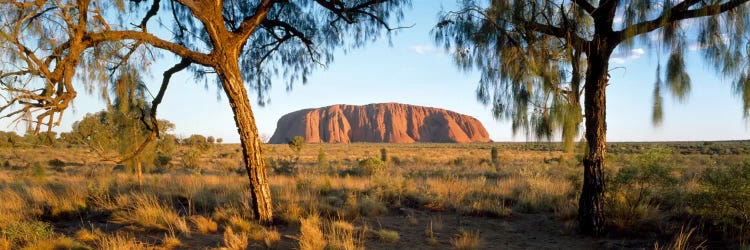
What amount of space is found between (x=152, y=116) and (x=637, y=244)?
6.97m

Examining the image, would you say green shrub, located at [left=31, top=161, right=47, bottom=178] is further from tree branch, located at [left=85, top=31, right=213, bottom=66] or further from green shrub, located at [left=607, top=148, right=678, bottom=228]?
green shrub, located at [left=607, top=148, right=678, bottom=228]

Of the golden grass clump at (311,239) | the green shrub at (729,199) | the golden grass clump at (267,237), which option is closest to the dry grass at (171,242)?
the golden grass clump at (267,237)

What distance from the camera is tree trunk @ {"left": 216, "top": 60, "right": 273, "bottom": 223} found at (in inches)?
236

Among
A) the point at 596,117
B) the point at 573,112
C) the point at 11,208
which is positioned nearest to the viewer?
the point at 573,112

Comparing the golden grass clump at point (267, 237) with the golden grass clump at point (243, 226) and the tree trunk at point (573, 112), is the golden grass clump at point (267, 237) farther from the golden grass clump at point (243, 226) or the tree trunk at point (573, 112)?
the tree trunk at point (573, 112)

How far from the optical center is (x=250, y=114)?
616 cm

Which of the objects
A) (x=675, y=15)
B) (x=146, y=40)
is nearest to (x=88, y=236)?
(x=146, y=40)

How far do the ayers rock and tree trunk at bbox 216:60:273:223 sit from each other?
125 metres

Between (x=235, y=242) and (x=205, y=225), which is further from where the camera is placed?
(x=205, y=225)

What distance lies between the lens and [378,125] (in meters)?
140

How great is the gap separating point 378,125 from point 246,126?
13447cm

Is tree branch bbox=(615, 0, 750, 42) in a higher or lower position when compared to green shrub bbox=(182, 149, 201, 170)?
higher

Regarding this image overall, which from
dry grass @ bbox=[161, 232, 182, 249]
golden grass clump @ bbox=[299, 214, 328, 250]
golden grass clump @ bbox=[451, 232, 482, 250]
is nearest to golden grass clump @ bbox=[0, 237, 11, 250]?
dry grass @ bbox=[161, 232, 182, 249]

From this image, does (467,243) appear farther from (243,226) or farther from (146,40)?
(146,40)
